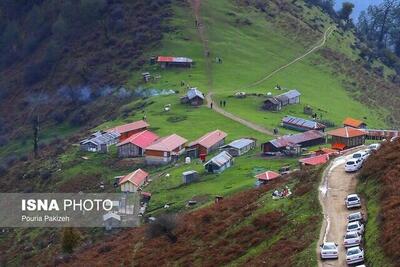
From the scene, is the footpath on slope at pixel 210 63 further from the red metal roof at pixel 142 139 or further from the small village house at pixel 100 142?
the small village house at pixel 100 142

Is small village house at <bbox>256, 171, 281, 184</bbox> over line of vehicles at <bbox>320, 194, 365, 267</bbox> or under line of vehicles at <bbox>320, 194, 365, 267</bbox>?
under

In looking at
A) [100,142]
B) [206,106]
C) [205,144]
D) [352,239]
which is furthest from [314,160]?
[206,106]

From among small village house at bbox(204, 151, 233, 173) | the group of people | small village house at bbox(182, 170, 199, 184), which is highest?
the group of people

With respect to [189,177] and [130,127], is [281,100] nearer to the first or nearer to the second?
[130,127]

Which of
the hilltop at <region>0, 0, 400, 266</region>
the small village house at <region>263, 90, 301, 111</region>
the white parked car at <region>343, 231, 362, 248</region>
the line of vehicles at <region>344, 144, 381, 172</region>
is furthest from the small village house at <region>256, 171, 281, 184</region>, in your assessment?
the small village house at <region>263, 90, 301, 111</region>

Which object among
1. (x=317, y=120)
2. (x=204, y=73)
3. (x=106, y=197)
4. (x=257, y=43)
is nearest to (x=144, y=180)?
(x=106, y=197)

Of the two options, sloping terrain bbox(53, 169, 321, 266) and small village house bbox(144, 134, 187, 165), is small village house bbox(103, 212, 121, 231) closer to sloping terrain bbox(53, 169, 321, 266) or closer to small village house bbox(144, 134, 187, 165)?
sloping terrain bbox(53, 169, 321, 266)
